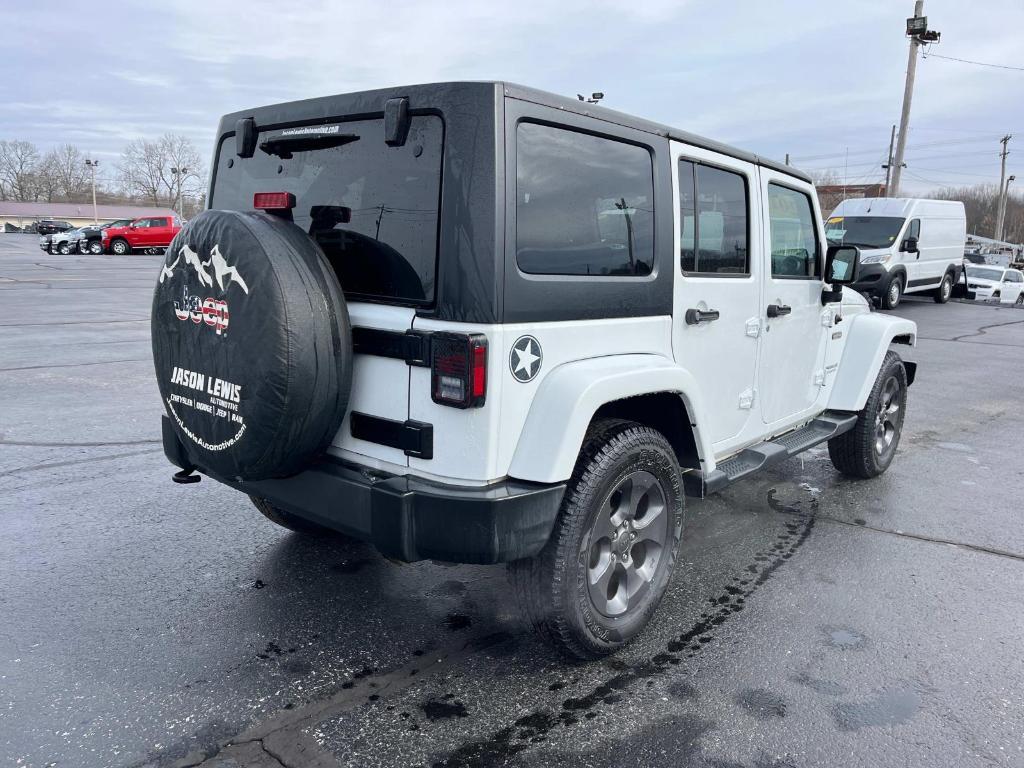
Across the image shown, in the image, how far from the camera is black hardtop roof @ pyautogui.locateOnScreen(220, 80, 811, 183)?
261 centimetres

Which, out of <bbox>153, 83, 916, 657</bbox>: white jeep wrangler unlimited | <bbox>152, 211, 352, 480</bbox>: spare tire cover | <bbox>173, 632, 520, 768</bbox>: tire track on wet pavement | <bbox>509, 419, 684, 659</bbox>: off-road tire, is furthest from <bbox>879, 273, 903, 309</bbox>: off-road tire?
<bbox>152, 211, 352, 480</bbox>: spare tire cover

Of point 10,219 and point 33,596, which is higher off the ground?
point 10,219

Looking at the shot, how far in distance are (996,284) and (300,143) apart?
26.8m

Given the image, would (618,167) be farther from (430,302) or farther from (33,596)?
(33,596)

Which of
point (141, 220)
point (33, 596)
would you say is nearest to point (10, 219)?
point (141, 220)

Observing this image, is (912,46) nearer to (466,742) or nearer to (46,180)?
(466,742)

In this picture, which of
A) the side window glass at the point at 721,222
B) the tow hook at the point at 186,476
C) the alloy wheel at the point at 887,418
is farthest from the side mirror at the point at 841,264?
the tow hook at the point at 186,476

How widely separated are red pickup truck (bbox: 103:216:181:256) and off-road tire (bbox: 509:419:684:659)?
3743 cm

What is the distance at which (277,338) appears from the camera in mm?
2553

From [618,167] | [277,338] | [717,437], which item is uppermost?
[618,167]

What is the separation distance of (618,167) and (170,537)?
9.85 ft

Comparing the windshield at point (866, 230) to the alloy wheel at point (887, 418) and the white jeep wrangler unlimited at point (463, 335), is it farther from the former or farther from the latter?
the white jeep wrangler unlimited at point (463, 335)

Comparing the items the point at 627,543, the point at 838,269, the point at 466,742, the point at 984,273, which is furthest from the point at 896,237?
the point at 466,742

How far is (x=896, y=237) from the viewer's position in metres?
17.3
